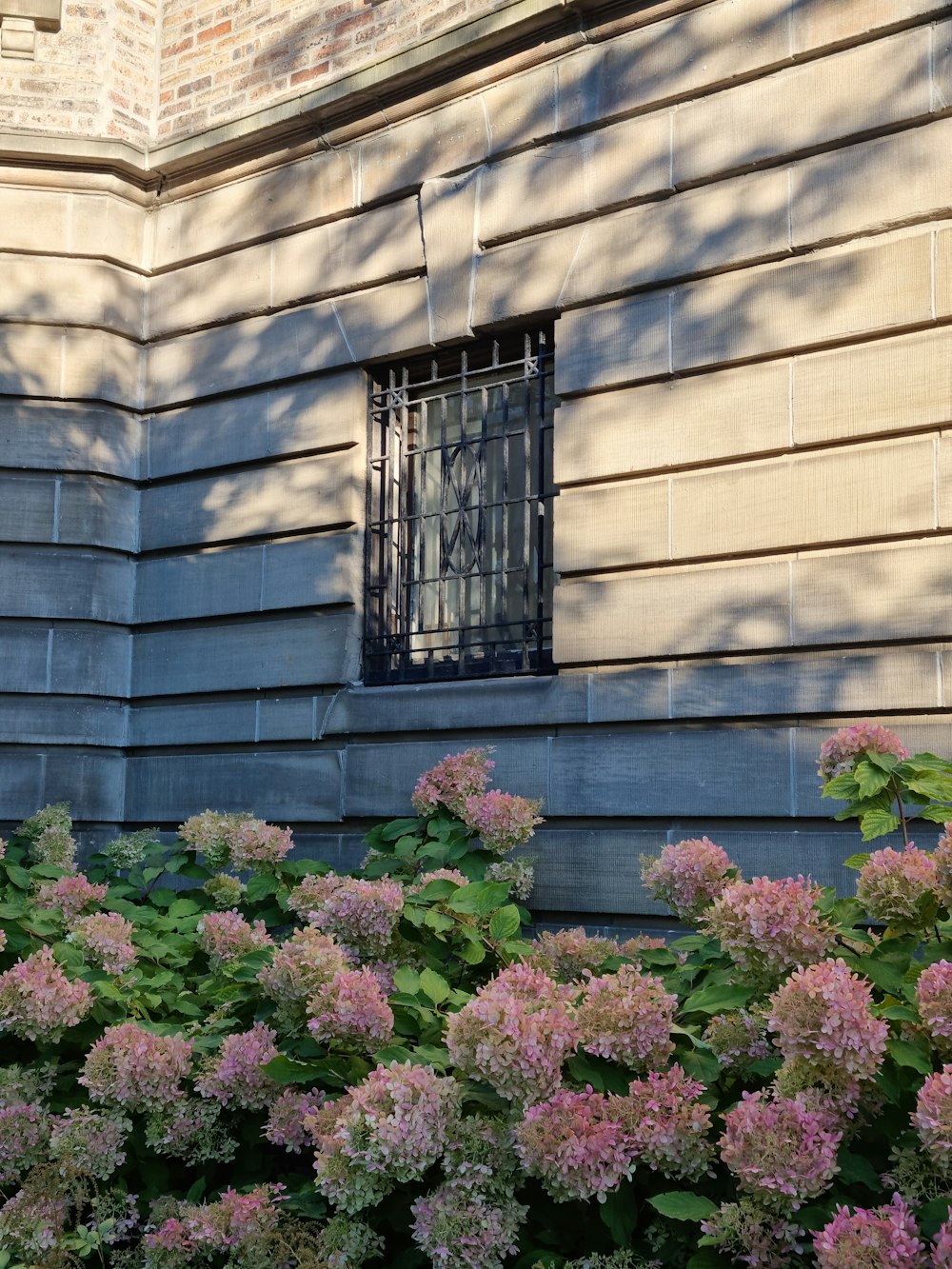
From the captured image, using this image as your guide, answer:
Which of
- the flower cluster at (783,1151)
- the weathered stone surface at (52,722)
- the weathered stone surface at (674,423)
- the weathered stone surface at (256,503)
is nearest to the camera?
the flower cluster at (783,1151)

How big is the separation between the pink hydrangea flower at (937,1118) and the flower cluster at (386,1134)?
39.7 inches

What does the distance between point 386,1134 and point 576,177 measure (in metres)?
5.58

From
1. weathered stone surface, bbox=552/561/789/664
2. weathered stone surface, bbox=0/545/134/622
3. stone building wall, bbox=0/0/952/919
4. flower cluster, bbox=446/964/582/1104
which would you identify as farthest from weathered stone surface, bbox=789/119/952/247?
weathered stone surface, bbox=0/545/134/622

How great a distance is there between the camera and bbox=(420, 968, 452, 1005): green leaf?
388 cm

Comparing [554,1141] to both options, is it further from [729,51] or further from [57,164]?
[57,164]

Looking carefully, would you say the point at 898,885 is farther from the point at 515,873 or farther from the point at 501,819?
the point at 515,873

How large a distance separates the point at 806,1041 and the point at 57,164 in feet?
26.8

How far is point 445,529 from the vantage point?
7.91 metres

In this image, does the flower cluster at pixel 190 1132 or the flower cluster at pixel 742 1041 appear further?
the flower cluster at pixel 190 1132

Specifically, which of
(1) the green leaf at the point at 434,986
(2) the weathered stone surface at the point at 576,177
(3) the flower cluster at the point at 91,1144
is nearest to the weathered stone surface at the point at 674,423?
(2) the weathered stone surface at the point at 576,177

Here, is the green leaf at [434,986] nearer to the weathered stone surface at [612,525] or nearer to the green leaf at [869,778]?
the green leaf at [869,778]

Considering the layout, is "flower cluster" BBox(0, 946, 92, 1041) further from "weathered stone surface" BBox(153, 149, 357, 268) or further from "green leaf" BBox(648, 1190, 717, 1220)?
"weathered stone surface" BBox(153, 149, 357, 268)

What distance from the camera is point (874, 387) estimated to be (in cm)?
614

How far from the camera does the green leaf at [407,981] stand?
388cm
